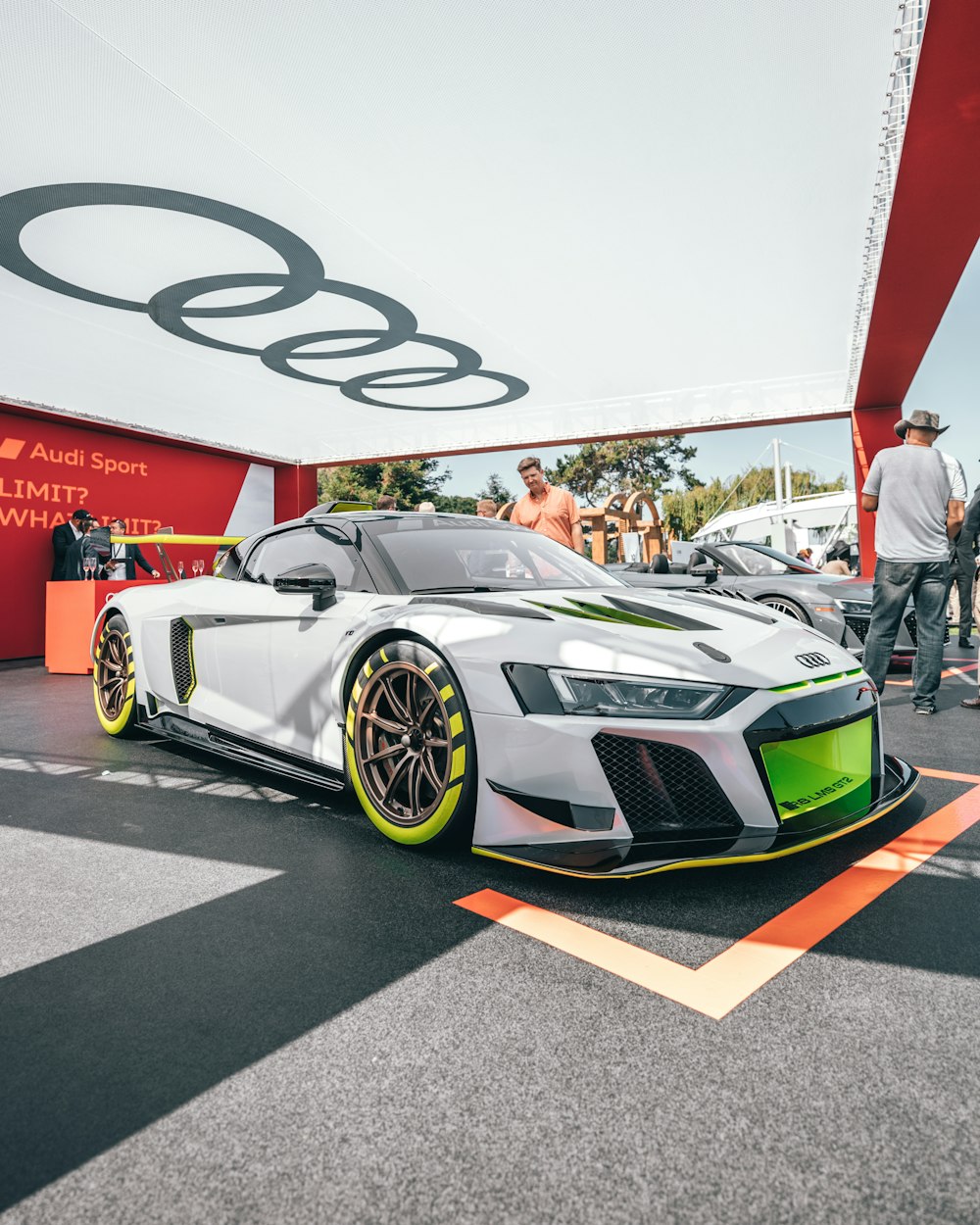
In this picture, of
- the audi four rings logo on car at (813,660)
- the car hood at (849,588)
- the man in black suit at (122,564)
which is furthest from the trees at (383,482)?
the audi four rings logo on car at (813,660)

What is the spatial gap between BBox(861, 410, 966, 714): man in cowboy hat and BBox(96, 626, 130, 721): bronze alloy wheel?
4575mm

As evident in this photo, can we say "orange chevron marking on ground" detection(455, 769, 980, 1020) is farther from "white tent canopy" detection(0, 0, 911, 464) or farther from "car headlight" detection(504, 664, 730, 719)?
"white tent canopy" detection(0, 0, 911, 464)

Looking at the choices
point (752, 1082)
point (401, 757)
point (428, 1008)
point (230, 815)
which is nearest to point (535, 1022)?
point (428, 1008)

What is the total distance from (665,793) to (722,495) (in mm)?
54991

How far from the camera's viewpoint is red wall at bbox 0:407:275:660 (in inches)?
440

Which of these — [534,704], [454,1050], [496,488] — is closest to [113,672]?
[534,704]

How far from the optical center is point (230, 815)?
3266 mm

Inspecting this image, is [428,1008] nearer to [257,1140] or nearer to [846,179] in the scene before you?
[257,1140]

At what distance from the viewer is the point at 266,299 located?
8.02 m

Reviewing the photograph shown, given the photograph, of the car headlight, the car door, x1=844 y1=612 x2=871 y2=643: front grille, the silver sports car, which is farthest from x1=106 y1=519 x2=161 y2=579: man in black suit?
the car headlight

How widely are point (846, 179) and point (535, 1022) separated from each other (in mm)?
6284

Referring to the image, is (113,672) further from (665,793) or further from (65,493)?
(65,493)

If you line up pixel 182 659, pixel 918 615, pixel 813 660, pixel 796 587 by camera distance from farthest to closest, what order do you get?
1. pixel 796 587
2. pixel 918 615
3. pixel 182 659
4. pixel 813 660

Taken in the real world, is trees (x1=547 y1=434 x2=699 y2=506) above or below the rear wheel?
above
